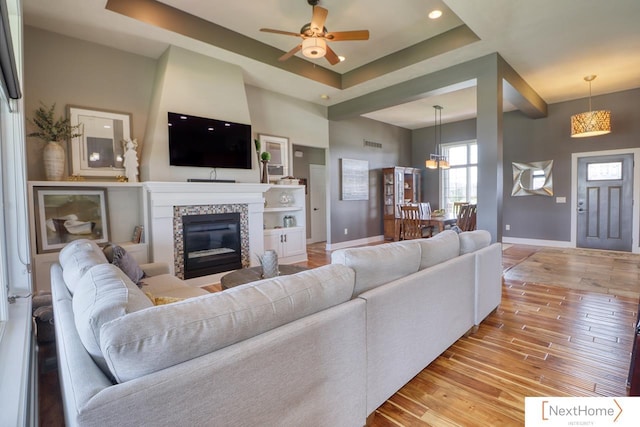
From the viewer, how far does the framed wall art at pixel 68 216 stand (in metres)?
3.25

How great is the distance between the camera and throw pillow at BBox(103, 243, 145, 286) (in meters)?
2.34

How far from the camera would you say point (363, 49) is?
14.1ft

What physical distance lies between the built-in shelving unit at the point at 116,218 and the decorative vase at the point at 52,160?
11 centimetres

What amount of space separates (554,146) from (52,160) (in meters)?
8.35

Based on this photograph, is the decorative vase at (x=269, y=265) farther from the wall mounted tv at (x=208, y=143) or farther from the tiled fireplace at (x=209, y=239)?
the wall mounted tv at (x=208, y=143)

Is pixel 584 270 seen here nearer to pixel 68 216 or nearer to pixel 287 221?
pixel 287 221

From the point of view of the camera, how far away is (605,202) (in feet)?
19.2

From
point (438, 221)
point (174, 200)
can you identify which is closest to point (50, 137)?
point (174, 200)

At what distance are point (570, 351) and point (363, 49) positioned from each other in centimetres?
409

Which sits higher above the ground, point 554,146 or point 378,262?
point 554,146

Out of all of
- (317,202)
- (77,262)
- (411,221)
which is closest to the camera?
(77,262)

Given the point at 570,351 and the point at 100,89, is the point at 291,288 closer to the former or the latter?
the point at 570,351

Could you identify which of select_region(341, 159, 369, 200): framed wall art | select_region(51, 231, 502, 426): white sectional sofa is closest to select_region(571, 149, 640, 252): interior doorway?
select_region(341, 159, 369, 200): framed wall art

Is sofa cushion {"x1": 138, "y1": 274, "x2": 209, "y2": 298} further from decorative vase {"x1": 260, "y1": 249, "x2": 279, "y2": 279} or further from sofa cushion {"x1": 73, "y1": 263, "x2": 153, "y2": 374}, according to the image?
sofa cushion {"x1": 73, "y1": 263, "x2": 153, "y2": 374}
